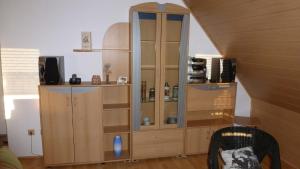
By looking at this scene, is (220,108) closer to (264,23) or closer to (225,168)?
(225,168)

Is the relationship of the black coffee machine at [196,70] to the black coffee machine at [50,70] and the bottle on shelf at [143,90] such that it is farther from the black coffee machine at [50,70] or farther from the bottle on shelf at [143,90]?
the black coffee machine at [50,70]

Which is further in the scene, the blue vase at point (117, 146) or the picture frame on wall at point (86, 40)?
the blue vase at point (117, 146)

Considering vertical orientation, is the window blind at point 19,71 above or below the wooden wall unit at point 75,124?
above

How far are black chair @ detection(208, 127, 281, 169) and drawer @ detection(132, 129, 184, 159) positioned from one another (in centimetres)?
95

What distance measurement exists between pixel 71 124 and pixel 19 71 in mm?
969

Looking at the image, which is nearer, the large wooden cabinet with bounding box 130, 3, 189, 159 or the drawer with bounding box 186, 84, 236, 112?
the large wooden cabinet with bounding box 130, 3, 189, 159

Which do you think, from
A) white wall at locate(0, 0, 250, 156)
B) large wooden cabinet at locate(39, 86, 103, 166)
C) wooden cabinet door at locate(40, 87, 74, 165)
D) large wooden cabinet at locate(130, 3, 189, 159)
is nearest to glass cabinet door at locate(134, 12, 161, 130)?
large wooden cabinet at locate(130, 3, 189, 159)

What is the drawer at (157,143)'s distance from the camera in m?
3.08

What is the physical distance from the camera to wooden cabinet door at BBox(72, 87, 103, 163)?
2850 millimetres

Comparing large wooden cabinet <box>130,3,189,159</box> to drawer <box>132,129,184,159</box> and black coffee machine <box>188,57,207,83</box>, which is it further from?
black coffee machine <box>188,57,207,83</box>

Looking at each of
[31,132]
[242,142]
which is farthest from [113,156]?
[242,142]

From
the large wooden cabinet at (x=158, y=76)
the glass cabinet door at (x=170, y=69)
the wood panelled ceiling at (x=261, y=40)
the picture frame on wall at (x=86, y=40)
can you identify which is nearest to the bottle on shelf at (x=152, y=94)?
the large wooden cabinet at (x=158, y=76)

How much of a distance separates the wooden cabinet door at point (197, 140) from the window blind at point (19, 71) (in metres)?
2.15

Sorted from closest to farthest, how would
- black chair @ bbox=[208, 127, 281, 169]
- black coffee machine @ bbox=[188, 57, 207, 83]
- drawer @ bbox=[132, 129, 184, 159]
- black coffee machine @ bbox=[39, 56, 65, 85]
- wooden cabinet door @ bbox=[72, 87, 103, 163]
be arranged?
black chair @ bbox=[208, 127, 281, 169] < black coffee machine @ bbox=[39, 56, 65, 85] < wooden cabinet door @ bbox=[72, 87, 103, 163] < drawer @ bbox=[132, 129, 184, 159] < black coffee machine @ bbox=[188, 57, 207, 83]
